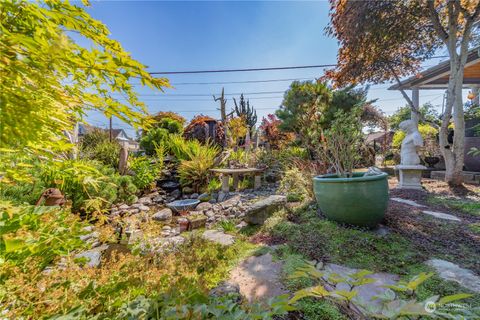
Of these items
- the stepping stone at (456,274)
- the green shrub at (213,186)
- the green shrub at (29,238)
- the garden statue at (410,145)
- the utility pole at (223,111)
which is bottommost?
the stepping stone at (456,274)

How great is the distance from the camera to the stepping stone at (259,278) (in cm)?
144

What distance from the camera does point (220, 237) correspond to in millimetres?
2537

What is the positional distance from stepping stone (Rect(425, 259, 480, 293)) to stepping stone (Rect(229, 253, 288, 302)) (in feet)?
3.93

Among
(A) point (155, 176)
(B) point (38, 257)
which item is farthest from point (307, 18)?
(B) point (38, 257)

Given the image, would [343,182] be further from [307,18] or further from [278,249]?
[307,18]

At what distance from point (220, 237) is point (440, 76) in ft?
23.4

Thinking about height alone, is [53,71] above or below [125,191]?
above

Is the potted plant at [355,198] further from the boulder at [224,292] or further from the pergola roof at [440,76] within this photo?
the pergola roof at [440,76]

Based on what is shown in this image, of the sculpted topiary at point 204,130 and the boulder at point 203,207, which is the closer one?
the boulder at point 203,207

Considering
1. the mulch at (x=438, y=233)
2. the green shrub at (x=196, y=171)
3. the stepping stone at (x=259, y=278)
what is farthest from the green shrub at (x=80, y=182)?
the mulch at (x=438, y=233)

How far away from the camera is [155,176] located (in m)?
5.21

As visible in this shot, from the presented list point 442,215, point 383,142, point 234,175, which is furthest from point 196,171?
point 383,142

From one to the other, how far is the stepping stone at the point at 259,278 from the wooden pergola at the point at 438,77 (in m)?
6.37

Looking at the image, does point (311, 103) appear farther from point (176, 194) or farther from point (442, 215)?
point (176, 194)
